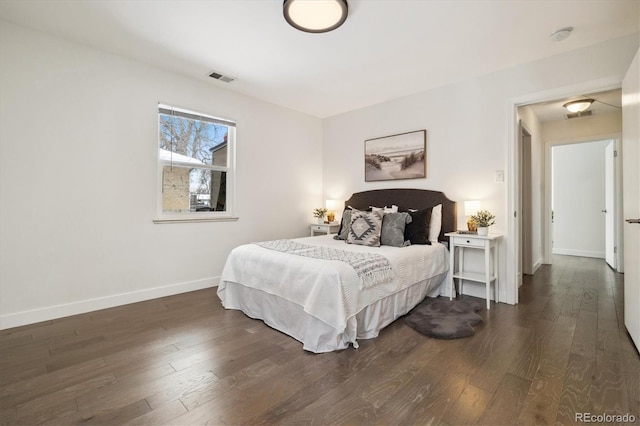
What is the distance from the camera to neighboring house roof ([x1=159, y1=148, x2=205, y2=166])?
3.43m

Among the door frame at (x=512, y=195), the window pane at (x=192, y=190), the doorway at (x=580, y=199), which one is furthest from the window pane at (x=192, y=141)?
the doorway at (x=580, y=199)

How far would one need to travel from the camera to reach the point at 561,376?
1.78 metres

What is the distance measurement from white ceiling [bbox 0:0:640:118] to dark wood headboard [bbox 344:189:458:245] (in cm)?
139

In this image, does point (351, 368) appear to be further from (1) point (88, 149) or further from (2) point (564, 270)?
(2) point (564, 270)

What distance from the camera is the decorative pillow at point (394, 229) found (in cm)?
325

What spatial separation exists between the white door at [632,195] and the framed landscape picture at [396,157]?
191 cm

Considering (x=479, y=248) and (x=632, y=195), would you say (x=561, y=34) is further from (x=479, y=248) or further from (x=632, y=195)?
(x=479, y=248)

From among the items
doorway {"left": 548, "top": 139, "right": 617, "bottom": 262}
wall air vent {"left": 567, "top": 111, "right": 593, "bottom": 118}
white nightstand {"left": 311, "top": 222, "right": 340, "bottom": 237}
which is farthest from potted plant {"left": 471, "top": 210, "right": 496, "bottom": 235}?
doorway {"left": 548, "top": 139, "right": 617, "bottom": 262}

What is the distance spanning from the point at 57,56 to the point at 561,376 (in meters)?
4.62

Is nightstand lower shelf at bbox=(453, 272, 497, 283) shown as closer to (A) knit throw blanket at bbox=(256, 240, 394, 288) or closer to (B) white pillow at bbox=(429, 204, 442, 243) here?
(B) white pillow at bbox=(429, 204, 442, 243)

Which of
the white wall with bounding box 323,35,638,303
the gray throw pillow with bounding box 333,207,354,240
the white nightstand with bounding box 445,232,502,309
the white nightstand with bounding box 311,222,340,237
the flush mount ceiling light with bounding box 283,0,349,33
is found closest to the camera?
the flush mount ceiling light with bounding box 283,0,349,33

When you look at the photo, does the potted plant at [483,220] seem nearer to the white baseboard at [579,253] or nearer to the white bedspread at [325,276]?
the white bedspread at [325,276]

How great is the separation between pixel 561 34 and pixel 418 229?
2.15 m

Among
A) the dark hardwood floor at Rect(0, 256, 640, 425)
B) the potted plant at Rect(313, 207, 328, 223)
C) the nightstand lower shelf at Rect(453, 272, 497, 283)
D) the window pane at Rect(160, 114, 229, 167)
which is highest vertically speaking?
the window pane at Rect(160, 114, 229, 167)
